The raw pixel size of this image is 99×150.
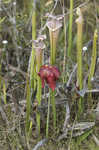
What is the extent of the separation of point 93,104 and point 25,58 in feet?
2.14

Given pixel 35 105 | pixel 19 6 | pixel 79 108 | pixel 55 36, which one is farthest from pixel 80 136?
pixel 19 6

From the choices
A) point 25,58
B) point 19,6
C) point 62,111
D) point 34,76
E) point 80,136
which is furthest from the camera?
point 19,6

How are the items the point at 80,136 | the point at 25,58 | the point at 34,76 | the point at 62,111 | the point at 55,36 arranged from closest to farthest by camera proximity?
the point at 55,36 < the point at 34,76 < the point at 80,136 < the point at 62,111 < the point at 25,58

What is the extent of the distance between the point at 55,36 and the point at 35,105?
437mm

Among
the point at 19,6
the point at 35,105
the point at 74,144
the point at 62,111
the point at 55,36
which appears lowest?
the point at 74,144

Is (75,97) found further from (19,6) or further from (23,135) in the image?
(19,6)

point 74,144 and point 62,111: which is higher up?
point 62,111

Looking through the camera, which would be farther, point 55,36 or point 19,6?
point 19,6

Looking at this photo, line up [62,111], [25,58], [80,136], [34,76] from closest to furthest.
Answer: [34,76]
[80,136]
[62,111]
[25,58]

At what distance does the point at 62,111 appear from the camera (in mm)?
1492

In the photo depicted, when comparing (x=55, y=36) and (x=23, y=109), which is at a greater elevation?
(x=55, y=36)

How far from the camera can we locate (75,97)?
130 centimetres

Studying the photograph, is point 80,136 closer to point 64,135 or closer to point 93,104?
point 64,135

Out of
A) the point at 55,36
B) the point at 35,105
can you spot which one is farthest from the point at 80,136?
the point at 55,36
